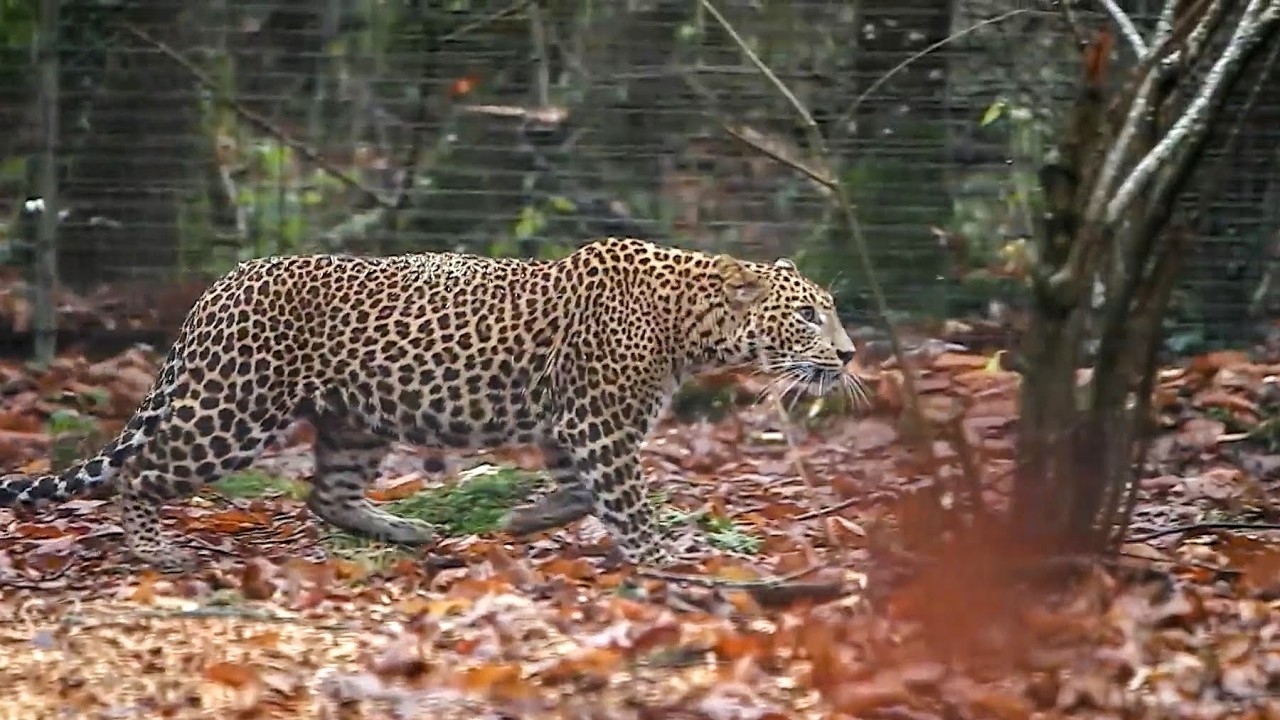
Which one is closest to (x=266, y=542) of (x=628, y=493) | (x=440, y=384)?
(x=440, y=384)

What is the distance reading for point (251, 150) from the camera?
397 inches

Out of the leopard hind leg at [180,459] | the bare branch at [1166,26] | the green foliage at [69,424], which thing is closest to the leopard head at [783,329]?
the leopard hind leg at [180,459]

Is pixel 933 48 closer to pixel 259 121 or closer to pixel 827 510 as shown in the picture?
pixel 827 510

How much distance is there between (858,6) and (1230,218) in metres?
1.84

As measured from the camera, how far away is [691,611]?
560 centimetres

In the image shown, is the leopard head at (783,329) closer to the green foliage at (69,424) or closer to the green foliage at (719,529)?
the green foliage at (719,529)

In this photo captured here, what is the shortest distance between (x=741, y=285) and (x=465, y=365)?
951 millimetres

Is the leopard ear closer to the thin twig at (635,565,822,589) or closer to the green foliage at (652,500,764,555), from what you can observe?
the green foliage at (652,500,764,555)

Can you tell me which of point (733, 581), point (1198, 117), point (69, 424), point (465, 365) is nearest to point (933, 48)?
point (465, 365)

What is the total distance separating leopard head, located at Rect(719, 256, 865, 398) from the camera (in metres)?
7.23

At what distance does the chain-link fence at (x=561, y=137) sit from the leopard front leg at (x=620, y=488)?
2479 millimetres

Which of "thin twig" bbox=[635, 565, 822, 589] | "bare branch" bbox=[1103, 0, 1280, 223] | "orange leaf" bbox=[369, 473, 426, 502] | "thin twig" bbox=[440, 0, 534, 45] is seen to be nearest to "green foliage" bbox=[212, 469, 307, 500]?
"orange leaf" bbox=[369, 473, 426, 502]

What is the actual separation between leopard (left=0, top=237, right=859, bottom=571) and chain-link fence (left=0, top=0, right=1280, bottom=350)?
206cm

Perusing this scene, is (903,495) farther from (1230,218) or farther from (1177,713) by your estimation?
(1230,218)
